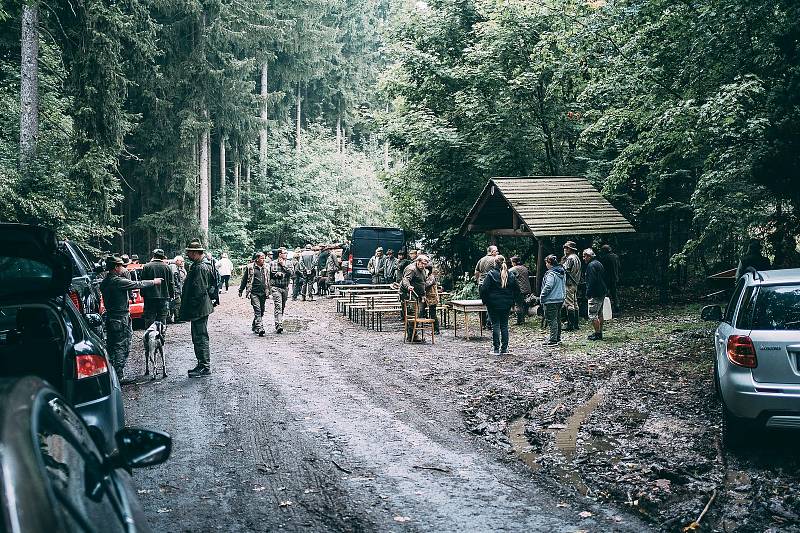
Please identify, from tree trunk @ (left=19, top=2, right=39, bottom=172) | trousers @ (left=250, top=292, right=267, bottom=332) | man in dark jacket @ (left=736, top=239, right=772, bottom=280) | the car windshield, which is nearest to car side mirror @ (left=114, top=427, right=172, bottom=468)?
the car windshield

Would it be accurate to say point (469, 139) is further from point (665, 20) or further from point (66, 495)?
point (66, 495)

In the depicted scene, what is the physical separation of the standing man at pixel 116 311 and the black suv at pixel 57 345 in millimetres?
4248

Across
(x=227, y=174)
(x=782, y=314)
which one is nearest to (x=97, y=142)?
(x=782, y=314)

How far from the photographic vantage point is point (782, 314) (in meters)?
7.48

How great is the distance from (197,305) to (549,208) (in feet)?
35.6

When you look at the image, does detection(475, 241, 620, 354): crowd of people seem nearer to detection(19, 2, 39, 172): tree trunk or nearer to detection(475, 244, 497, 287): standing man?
detection(475, 244, 497, 287): standing man

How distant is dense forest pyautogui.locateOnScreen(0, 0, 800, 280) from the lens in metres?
13.7

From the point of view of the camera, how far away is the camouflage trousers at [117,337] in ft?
40.3

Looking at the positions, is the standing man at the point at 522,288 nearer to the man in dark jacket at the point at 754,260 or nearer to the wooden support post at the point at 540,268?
the wooden support post at the point at 540,268

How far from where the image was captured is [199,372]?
12938 mm

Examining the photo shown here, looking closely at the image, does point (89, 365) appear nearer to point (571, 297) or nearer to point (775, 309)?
point (775, 309)

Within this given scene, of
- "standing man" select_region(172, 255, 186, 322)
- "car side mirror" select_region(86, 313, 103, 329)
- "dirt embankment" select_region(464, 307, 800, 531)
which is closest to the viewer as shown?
"dirt embankment" select_region(464, 307, 800, 531)

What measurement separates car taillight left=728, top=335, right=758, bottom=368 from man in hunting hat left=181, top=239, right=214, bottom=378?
27.4 ft

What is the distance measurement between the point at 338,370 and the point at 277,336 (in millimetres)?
5529
